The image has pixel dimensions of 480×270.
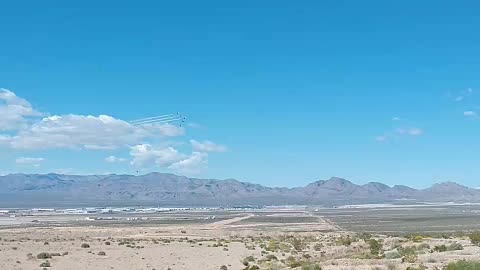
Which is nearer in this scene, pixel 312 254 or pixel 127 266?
pixel 127 266

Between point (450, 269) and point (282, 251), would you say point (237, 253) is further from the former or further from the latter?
point (450, 269)

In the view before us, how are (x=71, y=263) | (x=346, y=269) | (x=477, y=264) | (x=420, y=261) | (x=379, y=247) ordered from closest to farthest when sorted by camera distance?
(x=477, y=264)
(x=346, y=269)
(x=420, y=261)
(x=71, y=263)
(x=379, y=247)

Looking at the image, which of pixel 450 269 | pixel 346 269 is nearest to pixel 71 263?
pixel 346 269

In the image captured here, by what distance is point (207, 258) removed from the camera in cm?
4859

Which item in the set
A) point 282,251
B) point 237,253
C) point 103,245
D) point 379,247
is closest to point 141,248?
point 103,245

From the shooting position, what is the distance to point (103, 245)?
59406 mm

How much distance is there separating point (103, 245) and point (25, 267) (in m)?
19.7

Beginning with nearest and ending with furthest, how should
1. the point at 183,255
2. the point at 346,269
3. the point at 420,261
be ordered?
1. the point at 346,269
2. the point at 420,261
3. the point at 183,255

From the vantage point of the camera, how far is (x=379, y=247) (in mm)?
46531

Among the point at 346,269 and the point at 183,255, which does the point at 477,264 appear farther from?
the point at 183,255

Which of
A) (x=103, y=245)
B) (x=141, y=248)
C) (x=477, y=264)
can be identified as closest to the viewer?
(x=477, y=264)

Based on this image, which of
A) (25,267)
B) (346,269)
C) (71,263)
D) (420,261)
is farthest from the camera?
(71,263)

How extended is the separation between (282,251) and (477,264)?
29.3 m

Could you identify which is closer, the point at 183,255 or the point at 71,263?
the point at 71,263
